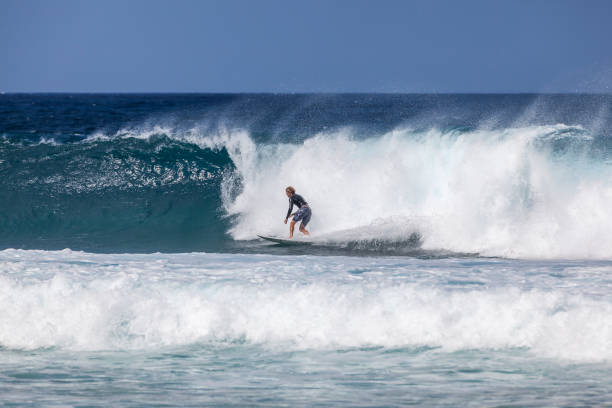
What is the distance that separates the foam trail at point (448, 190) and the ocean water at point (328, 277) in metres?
0.05

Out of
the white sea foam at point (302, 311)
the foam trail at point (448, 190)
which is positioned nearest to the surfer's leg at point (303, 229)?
the foam trail at point (448, 190)

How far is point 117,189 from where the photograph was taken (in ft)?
61.7

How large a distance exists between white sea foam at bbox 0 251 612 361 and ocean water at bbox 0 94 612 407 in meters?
0.02

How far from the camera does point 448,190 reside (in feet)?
51.2

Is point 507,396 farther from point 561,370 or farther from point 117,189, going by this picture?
point 117,189

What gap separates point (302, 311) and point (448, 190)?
26.1 ft

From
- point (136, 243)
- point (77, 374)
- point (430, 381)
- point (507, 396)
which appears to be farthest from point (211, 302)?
point (136, 243)

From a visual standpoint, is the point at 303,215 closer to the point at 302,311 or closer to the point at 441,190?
the point at 441,190

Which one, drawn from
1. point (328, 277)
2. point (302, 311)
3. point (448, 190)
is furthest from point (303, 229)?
point (302, 311)

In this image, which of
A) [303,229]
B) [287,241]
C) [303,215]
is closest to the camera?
[287,241]

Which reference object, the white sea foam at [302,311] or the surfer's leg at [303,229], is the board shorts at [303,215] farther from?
the white sea foam at [302,311]

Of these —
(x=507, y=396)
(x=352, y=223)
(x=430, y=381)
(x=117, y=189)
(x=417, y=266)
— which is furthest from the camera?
(x=117, y=189)

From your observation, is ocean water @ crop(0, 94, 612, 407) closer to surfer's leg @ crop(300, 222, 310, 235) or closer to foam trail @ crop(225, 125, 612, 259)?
foam trail @ crop(225, 125, 612, 259)

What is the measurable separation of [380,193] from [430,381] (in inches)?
400
